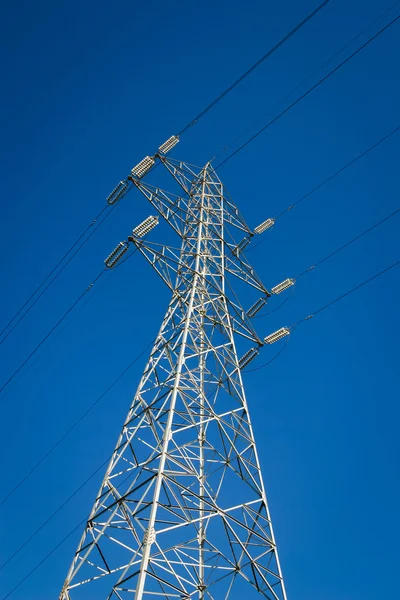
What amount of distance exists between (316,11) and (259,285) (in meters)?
9.26

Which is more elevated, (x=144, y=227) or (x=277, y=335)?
(x=144, y=227)

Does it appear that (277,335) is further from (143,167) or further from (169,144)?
(169,144)

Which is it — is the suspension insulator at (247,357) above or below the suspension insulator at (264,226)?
below

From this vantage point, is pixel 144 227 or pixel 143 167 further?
pixel 143 167

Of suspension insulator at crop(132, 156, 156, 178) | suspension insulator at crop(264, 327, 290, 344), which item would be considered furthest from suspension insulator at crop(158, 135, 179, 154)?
suspension insulator at crop(264, 327, 290, 344)

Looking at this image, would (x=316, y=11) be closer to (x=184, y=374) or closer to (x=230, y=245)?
(x=230, y=245)

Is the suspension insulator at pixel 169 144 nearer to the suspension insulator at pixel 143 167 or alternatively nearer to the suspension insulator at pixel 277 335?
the suspension insulator at pixel 143 167

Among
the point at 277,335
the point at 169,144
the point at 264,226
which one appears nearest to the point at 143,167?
the point at 169,144

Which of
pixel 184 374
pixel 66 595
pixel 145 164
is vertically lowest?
pixel 66 595

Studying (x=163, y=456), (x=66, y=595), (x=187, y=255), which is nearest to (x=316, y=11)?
(x=187, y=255)

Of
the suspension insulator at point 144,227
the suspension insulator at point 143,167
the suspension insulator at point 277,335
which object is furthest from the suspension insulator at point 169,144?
the suspension insulator at point 277,335

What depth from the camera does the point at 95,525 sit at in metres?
10.2

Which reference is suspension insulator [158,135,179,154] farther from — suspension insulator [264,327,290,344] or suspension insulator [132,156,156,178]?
suspension insulator [264,327,290,344]

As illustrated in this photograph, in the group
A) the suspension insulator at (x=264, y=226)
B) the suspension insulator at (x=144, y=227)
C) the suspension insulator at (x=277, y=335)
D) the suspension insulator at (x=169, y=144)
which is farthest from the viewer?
the suspension insulator at (x=264, y=226)
